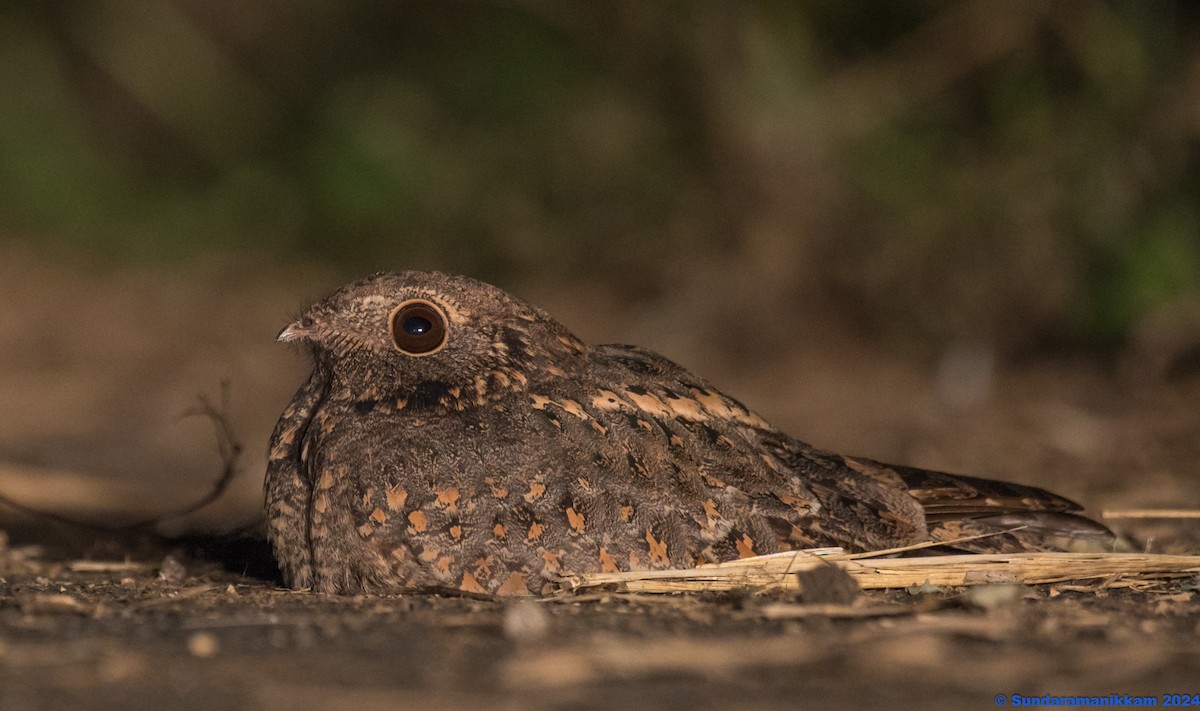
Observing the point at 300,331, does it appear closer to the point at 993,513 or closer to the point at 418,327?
the point at 418,327

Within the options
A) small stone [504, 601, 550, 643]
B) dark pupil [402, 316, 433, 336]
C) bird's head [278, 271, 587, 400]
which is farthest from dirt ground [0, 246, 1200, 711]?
dark pupil [402, 316, 433, 336]

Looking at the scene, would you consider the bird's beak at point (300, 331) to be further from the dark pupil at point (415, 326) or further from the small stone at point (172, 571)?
the small stone at point (172, 571)

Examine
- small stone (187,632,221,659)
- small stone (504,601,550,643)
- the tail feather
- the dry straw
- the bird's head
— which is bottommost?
small stone (187,632,221,659)

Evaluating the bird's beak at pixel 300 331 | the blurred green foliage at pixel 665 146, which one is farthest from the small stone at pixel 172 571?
the blurred green foliage at pixel 665 146

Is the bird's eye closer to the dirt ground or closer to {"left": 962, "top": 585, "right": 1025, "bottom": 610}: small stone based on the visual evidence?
the dirt ground

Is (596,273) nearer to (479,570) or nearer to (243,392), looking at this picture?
(243,392)
